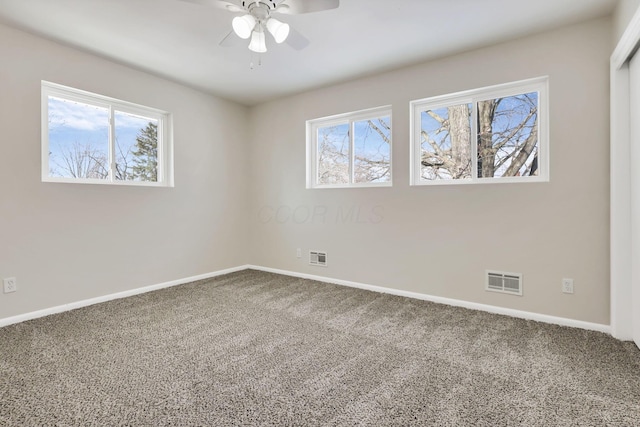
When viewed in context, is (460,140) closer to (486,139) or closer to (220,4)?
(486,139)

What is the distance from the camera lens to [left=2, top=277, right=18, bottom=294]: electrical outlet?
8.51 feet

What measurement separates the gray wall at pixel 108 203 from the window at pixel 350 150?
1.26m

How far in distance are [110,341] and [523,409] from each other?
2691mm

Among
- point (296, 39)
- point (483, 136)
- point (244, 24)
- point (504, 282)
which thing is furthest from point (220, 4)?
point (504, 282)

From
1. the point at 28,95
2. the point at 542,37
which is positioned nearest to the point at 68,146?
the point at 28,95

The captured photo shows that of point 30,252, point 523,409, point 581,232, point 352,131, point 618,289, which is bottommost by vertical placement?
point 523,409

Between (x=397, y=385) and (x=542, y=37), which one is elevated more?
(x=542, y=37)

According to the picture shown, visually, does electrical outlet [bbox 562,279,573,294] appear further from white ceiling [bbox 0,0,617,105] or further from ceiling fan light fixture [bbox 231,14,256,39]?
ceiling fan light fixture [bbox 231,14,256,39]

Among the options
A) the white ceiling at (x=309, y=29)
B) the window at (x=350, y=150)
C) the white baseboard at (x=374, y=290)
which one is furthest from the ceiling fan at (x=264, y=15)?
the white baseboard at (x=374, y=290)

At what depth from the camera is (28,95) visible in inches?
106

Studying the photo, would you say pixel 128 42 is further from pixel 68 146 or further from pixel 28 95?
pixel 68 146

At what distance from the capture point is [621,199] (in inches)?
89.0

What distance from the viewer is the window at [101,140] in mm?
2912

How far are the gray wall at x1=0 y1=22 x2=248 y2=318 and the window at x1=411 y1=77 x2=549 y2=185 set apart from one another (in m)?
2.72
